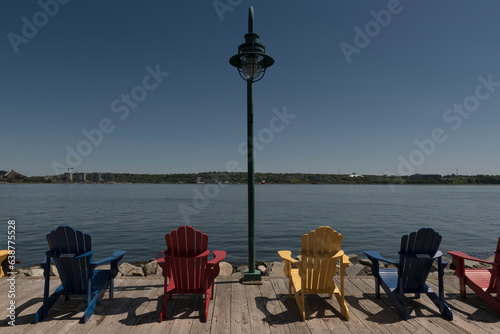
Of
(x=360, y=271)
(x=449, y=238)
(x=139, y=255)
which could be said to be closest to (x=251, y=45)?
(x=360, y=271)

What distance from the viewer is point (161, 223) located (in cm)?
2436

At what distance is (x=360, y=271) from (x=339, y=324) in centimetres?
388

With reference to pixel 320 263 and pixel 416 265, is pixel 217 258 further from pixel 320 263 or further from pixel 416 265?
pixel 416 265

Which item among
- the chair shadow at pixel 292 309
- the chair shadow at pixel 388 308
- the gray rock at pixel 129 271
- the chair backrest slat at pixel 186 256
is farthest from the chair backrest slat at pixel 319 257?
the gray rock at pixel 129 271

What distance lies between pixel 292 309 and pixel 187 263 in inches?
62.6

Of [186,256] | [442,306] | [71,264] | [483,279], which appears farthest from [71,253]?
[483,279]

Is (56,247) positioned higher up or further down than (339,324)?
higher up

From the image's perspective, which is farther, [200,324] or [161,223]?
[161,223]

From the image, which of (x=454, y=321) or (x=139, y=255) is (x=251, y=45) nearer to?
(x=454, y=321)

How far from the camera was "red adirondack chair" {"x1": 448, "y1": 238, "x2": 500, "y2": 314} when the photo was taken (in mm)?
3873

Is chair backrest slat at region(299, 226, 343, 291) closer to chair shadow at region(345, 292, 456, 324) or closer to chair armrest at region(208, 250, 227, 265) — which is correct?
chair shadow at region(345, 292, 456, 324)

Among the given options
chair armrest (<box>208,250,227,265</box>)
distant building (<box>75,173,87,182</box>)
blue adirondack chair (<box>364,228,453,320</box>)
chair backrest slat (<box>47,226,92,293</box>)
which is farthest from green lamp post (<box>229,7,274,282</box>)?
distant building (<box>75,173,87,182</box>)

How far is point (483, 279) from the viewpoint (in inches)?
173

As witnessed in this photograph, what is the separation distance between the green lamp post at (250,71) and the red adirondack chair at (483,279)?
125 inches
